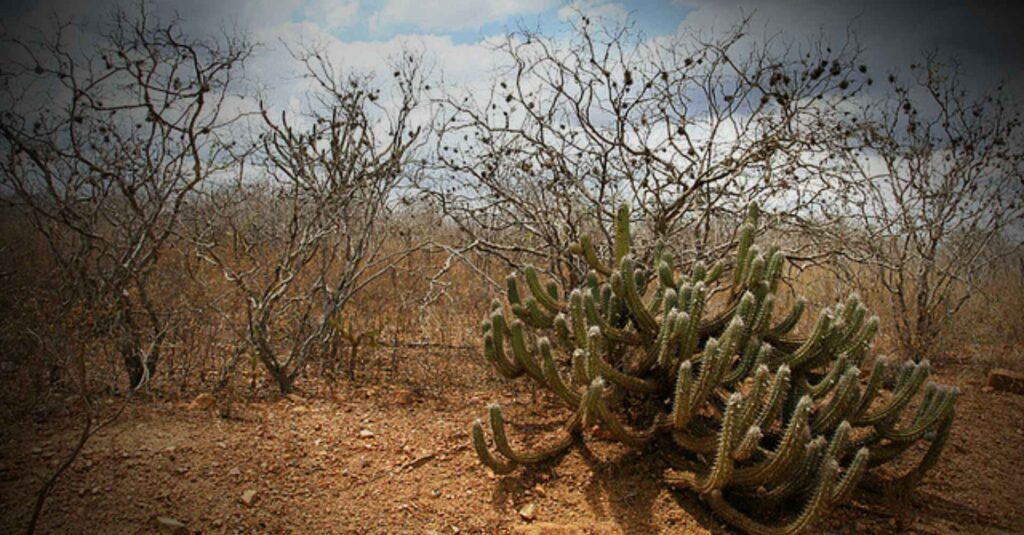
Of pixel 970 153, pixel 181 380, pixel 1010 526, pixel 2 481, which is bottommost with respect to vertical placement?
pixel 1010 526

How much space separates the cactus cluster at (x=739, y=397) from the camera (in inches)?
99.7

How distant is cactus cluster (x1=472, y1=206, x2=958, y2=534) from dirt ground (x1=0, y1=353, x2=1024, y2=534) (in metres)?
0.20

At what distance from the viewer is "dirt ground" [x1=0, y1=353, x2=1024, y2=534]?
2.65 m

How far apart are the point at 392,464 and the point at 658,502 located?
1.53 metres

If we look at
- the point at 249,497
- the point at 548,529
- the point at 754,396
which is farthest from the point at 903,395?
the point at 249,497

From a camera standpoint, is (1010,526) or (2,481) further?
(1010,526)

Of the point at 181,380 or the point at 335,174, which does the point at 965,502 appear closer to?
the point at 335,174

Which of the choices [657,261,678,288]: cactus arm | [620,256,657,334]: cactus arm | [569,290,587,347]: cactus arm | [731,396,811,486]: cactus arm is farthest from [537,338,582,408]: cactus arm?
[731,396,811,486]: cactus arm

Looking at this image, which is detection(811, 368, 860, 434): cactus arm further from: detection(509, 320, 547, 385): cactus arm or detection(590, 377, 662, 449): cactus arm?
detection(509, 320, 547, 385): cactus arm

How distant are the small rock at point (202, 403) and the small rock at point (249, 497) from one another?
1074 mm

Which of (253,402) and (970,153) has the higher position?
(970,153)

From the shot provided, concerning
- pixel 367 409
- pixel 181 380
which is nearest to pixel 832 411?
pixel 367 409

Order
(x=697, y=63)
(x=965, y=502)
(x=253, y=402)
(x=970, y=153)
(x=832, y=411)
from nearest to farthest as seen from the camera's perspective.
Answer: (x=832, y=411)
(x=965, y=502)
(x=253, y=402)
(x=697, y=63)
(x=970, y=153)

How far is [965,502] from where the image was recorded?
312 cm
